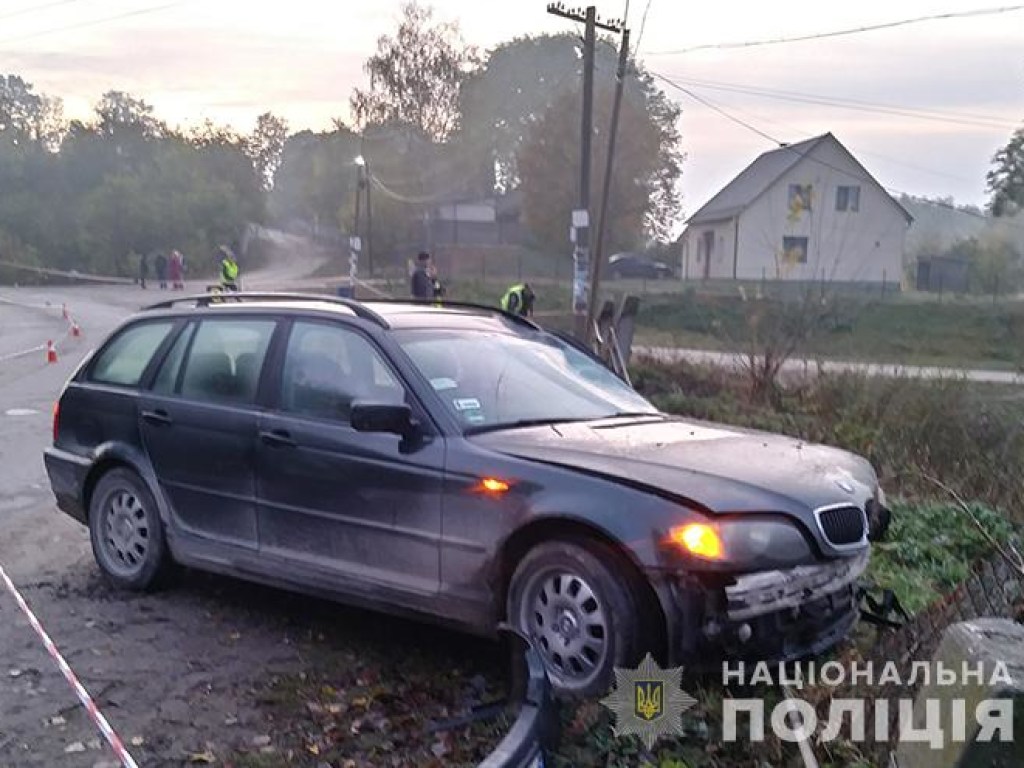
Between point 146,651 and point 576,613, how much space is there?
91.3 inches

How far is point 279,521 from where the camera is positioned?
5.68 meters

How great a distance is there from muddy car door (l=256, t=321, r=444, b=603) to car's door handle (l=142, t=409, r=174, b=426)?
2.65 feet

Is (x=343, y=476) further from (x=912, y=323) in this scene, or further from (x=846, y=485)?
(x=912, y=323)

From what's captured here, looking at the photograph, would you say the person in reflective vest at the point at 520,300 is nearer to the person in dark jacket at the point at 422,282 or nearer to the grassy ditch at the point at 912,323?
the person in dark jacket at the point at 422,282

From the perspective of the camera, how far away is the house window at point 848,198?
2117 inches

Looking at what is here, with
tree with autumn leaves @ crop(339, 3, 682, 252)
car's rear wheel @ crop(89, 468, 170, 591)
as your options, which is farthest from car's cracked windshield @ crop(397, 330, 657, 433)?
tree with autumn leaves @ crop(339, 3, 682, 252)

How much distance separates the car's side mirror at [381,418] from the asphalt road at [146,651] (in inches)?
46.8

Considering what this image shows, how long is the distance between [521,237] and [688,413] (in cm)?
5665

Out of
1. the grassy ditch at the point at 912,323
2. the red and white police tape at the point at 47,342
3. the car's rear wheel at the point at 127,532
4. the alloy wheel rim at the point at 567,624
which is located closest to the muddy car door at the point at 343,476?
the alloy wheel rim at the point at 567,624

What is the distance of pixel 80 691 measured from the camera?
504 centimetres

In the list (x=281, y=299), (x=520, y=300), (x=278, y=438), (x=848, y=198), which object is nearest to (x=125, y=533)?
(x=278, y=438)

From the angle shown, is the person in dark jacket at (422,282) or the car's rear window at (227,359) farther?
the person in dark jacket at (422,282)

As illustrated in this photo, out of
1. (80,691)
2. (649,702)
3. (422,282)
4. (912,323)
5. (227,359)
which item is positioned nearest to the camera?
(649,702)

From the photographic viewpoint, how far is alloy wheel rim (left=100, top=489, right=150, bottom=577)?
6.50 m
